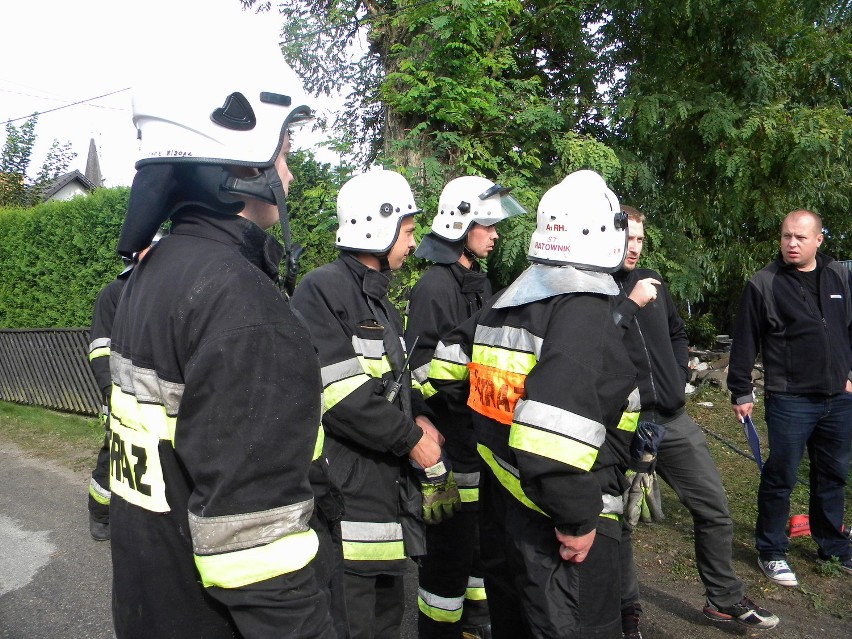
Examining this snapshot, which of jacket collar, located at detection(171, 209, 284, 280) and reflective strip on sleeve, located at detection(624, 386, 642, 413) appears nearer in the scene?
jacket collar, located at detection(171, 209, 284, 280)

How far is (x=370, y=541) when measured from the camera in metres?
2.85

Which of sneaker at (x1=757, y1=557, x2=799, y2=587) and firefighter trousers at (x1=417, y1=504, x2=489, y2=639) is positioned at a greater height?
firefighter trousers at (x1=417, y1=504, x2=489, y2=639)

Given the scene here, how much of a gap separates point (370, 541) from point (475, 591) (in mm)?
1374

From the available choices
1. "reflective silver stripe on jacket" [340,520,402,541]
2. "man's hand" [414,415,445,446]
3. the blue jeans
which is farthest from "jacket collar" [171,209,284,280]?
the blue jeans

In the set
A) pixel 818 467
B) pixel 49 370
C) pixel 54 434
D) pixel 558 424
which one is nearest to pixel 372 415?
pixel 558 424

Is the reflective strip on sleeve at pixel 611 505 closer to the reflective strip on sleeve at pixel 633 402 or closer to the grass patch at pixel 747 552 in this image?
the reflective strip on sleeve at pixel 633 402

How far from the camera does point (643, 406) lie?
324 centimetres

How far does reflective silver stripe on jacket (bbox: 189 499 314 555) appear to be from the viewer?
4.71ft

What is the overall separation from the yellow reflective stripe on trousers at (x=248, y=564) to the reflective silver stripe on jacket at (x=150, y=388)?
1.04 ft

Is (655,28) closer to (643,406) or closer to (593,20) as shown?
(593,20)

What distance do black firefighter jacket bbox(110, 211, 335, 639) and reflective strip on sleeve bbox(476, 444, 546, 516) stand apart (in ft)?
3.62

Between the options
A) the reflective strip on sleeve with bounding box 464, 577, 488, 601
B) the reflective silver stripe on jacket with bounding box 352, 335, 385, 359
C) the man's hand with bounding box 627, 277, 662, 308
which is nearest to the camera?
the reflective silver stripe on jacket with bounding box 352, 335, 385, 359

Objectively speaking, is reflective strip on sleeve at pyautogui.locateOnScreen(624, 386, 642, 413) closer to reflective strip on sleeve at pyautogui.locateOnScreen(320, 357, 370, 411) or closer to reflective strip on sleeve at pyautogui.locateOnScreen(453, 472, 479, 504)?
reflective strip on sleeve at pyautogui.locateOnScreen(320, 357, 370, 411)

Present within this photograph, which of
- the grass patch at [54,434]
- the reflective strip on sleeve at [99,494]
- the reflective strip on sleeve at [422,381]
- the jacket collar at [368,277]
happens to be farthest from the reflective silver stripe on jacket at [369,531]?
the grass patch at [54,434]
